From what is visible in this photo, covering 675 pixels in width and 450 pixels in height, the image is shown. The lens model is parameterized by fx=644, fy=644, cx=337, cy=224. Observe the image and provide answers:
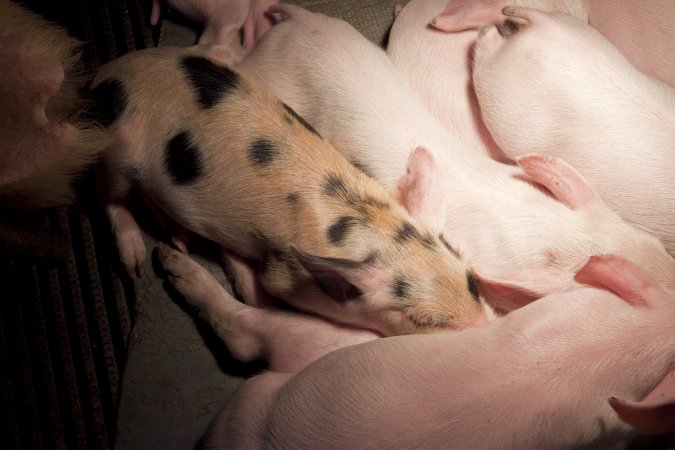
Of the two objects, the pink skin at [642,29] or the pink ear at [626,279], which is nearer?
the pink ear at [626,279]

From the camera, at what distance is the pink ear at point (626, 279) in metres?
1.43

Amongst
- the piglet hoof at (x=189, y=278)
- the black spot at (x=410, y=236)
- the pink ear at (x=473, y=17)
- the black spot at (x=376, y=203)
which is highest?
the pink ear at (x=473, y=17)

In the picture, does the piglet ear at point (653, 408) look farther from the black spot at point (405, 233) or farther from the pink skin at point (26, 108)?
the pink skin at point (26, 108)

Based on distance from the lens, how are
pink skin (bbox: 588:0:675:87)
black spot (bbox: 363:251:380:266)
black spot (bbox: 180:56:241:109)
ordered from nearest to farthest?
1. black spot (bbox: 363:251:380:266)
2. black spot (bbox: 180:56:241:109)
3. pink skin (bbox: 588:0:675:87)

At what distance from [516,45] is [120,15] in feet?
4.41

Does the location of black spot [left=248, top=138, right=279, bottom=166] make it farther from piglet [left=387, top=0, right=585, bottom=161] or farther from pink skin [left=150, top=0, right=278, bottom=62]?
piglet [left=387, top=0, right=585, bottom=161]

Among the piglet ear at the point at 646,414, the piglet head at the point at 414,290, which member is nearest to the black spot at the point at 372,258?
the piglet head at the point at 414,290

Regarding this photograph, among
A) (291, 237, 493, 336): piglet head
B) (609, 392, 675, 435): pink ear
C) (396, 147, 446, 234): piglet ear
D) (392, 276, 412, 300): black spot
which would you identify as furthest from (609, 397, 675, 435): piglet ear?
(396, 147, 446, 234): piglet ear

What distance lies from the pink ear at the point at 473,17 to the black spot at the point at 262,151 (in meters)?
0.79

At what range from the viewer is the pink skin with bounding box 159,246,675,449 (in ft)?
4.38

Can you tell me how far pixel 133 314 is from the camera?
1.91m

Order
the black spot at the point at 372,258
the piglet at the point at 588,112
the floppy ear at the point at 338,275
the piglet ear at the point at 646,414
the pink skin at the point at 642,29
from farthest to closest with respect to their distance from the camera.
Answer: the pink skin at the point at 642,29 < the piglet at the point at 588,112 < the black spot at the point at 372,258 < the floppy ear at the point at 338,275 < the piglet ear at the point at 646,414

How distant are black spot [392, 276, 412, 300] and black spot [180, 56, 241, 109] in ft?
2.07

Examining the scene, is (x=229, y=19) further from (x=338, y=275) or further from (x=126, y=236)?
(x=338, y=275)
